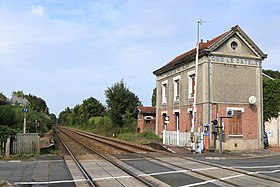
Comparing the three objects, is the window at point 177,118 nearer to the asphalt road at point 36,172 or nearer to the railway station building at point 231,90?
the railway station building at point 231,90

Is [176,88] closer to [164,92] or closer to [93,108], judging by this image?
[164,92]

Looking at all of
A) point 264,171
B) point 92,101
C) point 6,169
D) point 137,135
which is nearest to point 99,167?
point 6,169

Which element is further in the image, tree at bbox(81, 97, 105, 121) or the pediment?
tree at bbox(81, 97, 105, 121)

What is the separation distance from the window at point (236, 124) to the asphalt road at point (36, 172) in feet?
47.7

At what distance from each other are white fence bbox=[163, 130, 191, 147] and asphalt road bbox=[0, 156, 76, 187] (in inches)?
460

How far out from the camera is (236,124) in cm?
2797

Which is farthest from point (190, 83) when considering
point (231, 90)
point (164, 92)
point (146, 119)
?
point (146, 119)

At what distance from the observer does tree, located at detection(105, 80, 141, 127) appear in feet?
169

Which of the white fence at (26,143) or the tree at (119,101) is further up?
the tree at (119,101)

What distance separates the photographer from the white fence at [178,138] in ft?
89.5

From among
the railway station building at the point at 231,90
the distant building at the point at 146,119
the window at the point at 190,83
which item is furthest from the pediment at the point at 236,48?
the distant building at the point at 146,119

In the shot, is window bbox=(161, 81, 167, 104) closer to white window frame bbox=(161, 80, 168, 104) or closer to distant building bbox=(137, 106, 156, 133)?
white window frame bbox=(161, 80, 168, 104)

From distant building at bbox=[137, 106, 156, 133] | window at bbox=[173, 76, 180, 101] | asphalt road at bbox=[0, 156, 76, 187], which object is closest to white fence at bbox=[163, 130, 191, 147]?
window at bbox=[173, 76, 180, 101]

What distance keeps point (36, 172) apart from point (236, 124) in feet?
59.1
